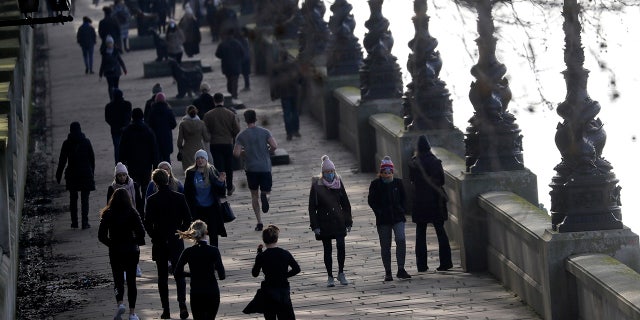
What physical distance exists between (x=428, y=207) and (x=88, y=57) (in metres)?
23.1

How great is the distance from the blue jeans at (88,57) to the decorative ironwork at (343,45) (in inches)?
452

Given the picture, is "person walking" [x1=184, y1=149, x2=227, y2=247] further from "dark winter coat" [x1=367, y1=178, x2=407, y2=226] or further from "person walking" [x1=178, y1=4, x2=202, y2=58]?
"person walking" [x1=178, y1=4, x2=202, y2=58]

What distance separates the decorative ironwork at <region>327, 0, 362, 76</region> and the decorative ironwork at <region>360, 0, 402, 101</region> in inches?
84.8

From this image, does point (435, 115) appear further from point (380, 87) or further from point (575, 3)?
point (575, 3)

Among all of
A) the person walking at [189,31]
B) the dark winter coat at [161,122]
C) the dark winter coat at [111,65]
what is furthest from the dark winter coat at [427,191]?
the person walking at [189,31]

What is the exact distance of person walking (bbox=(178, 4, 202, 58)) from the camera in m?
40.9

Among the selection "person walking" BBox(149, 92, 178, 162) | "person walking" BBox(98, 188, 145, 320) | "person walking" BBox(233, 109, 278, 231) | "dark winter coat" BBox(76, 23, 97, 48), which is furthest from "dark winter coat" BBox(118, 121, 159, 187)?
"dark winter coat" BBox(76, 23, 97, 48)

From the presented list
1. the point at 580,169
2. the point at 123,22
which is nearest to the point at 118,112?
the point at 580,169

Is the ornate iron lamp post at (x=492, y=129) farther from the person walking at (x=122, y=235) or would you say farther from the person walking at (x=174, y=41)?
the person walking at (x=174, y=41)

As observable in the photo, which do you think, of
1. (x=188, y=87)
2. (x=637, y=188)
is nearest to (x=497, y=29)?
(x=188, y=87)

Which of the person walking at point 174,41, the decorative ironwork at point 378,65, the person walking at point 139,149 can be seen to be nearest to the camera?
the person walking at point 139,149

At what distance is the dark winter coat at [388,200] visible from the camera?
19.5m

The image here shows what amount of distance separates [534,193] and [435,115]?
4299 mm

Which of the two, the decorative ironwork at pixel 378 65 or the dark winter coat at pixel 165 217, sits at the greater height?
the decorative ironwork at pixel 378 65
